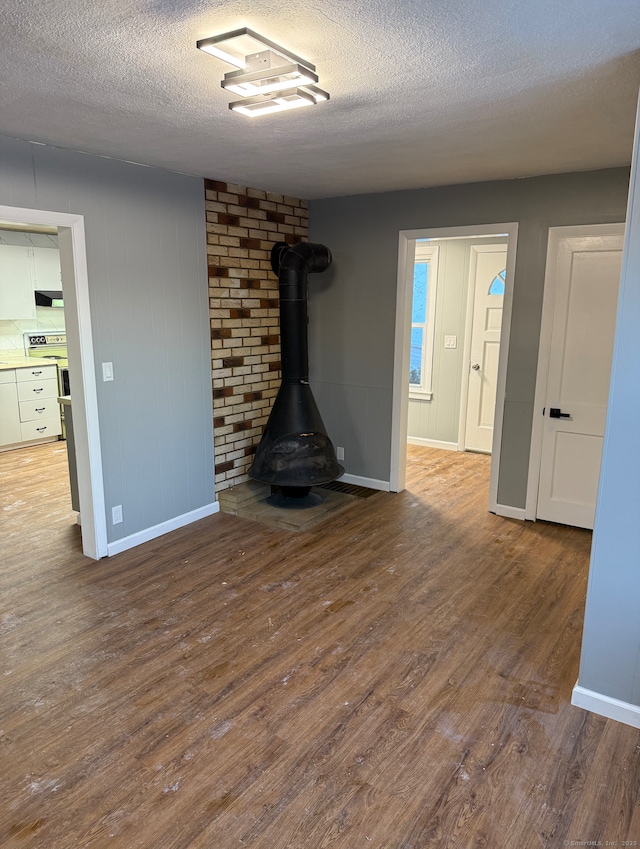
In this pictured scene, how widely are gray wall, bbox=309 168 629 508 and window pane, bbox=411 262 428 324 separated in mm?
1714

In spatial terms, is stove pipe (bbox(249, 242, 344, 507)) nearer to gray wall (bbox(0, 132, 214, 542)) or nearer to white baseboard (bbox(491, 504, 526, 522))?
gray wall (bbox(0, 132, 214, 542))

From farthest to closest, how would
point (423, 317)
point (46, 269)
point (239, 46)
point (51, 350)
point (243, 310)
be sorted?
point (51, 350)
point (46, 269)
point (423, 317)
point (243, 310)
point (239, 46)


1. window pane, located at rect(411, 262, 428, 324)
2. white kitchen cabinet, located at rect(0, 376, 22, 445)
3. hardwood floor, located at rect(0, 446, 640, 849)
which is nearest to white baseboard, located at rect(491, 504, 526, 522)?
hardwood floor, located at rect(0, 446, 640, 849)

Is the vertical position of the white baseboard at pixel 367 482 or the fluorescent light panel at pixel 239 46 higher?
the fluorescent light panel at pixel 239 46

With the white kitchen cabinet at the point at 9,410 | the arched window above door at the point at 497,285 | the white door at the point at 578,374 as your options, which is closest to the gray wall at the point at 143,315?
the white door at the point at 578,374

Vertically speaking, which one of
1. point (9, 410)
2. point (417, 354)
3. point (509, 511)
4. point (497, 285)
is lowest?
point (509, 511)

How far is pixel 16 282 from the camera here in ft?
20.4

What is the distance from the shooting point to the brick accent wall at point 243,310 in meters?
4.11

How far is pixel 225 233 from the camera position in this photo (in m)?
4.12

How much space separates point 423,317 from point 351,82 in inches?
170

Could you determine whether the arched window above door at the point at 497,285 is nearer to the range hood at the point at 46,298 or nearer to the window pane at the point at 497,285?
the window pane at the point at 497,285

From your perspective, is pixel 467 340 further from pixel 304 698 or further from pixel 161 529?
pixel 304 698

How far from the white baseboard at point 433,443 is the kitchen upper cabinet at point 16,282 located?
4.61 meters

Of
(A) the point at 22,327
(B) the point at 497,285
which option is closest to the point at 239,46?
(B) the point at 497,285
